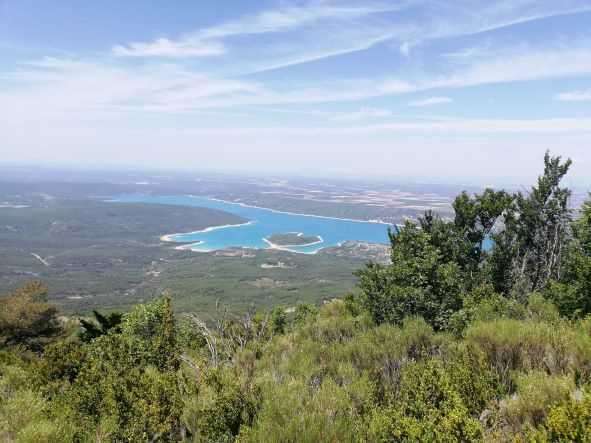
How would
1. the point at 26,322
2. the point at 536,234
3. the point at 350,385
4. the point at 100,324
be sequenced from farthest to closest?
the point at 26,322
the point at 536,234
the point at 100,324
the point at 350,385

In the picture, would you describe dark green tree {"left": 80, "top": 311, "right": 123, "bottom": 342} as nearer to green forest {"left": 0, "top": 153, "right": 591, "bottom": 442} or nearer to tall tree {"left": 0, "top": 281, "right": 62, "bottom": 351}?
green forest {"left": 0, "top": 153, "right": 591, "bottom": 442}

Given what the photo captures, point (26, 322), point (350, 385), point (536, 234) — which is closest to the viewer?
point (350, 385)

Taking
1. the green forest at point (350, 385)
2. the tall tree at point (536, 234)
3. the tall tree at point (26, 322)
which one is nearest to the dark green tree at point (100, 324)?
the green forest at point (350, 385)

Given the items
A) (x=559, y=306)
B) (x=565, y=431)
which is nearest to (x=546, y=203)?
(x=559, y=306)

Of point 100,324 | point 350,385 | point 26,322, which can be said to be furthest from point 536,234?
point 26,322

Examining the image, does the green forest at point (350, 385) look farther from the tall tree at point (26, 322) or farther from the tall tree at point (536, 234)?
the tall tree at point (26, 322)

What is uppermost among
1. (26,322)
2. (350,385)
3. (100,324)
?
(350,385)

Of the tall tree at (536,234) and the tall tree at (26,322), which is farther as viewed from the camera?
the tall tree at (26,322)

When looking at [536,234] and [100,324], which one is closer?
[100,324]

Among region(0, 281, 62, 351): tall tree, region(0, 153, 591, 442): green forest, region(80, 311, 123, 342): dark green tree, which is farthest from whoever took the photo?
region(0, 281, 62, 351): tall tree

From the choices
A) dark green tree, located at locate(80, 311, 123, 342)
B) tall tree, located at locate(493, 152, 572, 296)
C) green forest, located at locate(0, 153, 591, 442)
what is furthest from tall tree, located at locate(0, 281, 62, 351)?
tall tree, located at locate(493, 152, 572, 296)

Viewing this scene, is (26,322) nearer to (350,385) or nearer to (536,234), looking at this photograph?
(350,385)
